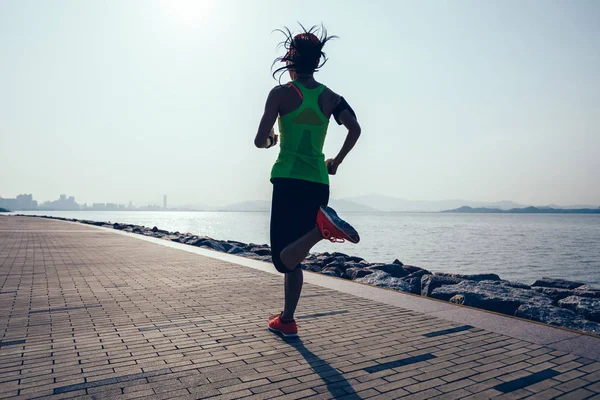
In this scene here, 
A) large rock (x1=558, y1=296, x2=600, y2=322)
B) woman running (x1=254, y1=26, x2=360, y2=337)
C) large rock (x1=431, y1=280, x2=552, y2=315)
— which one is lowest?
large rock (x1=558, y1=296, x2=600, y2=322)

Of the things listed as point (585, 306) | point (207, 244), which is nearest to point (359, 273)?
point (585, 306)

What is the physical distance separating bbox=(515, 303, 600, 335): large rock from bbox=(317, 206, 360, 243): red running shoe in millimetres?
3716

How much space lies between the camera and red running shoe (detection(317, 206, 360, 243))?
3127mm

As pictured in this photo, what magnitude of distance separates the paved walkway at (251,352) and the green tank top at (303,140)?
1.38 m

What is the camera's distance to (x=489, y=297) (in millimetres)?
6352

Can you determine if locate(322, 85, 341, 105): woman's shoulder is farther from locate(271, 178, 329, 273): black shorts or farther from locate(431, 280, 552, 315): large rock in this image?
locate(431, 280, 552, 315): large rock

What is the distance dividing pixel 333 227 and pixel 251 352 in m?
1.14

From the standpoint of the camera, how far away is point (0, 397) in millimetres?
2525

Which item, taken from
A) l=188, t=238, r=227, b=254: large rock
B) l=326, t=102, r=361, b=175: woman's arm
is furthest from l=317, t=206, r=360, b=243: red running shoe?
l=188, t=238, r=227, b=254: large rock

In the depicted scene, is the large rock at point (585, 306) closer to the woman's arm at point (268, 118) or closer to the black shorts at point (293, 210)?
the black shorts at point (293, 210)

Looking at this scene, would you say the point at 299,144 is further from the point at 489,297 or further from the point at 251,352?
the point at 489,297

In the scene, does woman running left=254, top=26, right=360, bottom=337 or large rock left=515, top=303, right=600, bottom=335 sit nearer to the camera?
woman running left=254, top=26, right=360, bottom=337

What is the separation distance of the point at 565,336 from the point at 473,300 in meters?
2.66

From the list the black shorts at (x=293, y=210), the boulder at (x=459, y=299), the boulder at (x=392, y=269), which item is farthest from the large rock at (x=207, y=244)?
the black shorts at (x=293, y=210)
